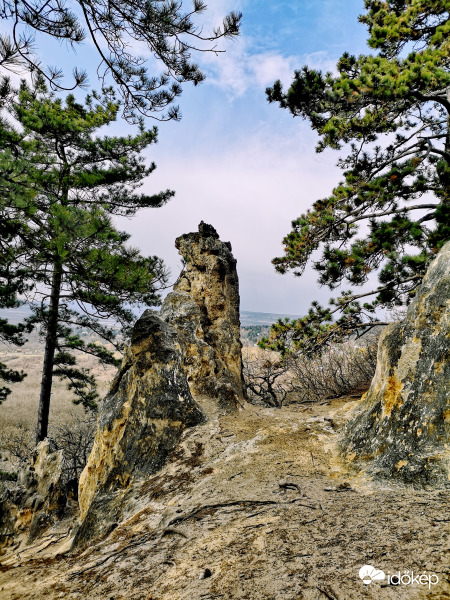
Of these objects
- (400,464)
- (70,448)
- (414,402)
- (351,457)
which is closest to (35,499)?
(351,457)

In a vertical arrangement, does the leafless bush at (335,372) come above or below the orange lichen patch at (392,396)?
below

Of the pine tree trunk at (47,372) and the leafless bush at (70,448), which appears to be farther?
the leafless bush at (70,448)

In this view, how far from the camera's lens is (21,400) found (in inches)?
1261

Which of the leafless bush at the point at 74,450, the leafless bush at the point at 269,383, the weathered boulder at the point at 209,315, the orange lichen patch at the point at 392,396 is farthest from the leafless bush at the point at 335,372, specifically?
the leafless bush at the point at 74,450

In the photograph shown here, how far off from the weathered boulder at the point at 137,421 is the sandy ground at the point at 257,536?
24 centimetres

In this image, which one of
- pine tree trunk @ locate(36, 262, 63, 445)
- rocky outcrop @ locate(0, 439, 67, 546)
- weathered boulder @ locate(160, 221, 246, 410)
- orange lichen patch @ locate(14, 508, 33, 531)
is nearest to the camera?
rocky outcrop @ locate(0, 439, 67, 546)

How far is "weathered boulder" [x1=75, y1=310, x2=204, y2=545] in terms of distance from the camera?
139 inches

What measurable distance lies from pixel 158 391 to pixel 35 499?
2.85 m

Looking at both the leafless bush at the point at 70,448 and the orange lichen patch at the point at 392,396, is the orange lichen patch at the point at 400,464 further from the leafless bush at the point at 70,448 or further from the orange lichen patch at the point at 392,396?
the leafless bush at the point at 70,448

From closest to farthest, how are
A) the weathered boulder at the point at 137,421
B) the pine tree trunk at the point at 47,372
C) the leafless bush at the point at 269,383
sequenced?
1. the weathered boulder at the point at 137,421
2. the leafless bush at the point at 269,383
3. the pine tree trunk at the point at 47,372

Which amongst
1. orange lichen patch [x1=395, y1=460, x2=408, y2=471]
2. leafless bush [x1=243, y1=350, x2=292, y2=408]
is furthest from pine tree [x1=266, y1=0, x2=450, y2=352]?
orange lichen patch [x1=395, y1=460, x2=408, y2=471]

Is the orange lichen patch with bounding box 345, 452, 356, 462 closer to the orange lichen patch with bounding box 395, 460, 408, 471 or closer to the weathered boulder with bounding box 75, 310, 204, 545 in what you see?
the orange lichen patch with bounding box 395, 460, 408, 471

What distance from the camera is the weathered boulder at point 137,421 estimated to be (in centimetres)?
354

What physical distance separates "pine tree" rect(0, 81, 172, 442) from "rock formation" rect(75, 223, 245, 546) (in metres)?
1.59
